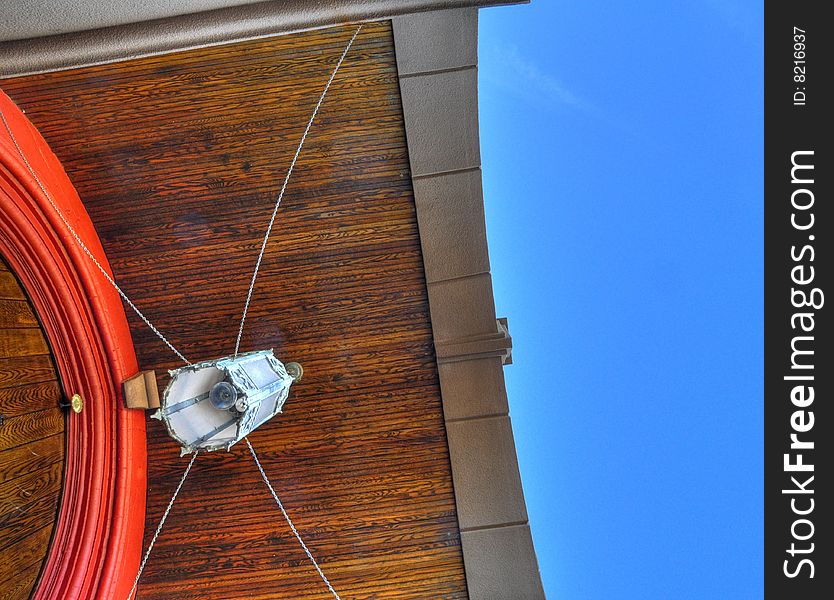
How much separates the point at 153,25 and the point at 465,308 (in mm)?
2831

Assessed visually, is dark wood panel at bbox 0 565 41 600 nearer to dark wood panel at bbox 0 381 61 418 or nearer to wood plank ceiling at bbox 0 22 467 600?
wood plank ceiling at bbox 0 22 467 600

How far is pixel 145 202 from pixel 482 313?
9.28 feet

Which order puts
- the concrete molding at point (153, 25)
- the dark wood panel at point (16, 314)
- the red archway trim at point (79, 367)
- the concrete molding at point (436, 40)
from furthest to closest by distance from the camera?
1. the concrete molding at point (436, 40)
2. the red archway trim at point (79, 367)
3. the dark wood panel at point (16, 314)
4. the concrete molding at point (153, 25)

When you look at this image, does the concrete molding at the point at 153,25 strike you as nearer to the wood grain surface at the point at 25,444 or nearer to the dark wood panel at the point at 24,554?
the wood grain surface at the point at 25,444

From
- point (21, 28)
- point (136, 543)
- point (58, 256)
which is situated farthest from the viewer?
point (136, 543)

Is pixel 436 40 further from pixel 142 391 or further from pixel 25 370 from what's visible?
pixel 25 370

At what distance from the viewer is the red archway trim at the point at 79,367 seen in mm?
4152

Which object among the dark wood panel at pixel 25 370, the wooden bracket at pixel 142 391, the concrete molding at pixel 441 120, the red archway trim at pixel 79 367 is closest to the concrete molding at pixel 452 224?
the concrete molding at pixel 441 120

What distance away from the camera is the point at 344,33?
4.44 metres

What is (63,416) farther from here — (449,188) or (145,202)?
(449,188)

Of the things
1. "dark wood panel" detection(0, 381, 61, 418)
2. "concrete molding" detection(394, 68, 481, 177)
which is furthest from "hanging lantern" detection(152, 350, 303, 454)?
"concrete molding" detection(394, 68, 481, 177)

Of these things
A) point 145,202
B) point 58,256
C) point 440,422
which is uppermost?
point 145,202

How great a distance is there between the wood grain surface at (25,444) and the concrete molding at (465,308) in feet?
9.49
